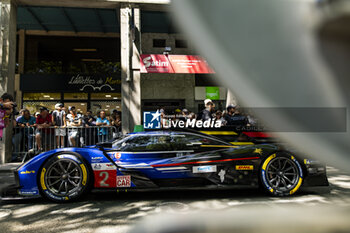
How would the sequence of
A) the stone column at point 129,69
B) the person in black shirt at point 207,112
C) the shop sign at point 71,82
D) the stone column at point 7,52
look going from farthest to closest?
the shop sign at point 71,82 < the stone column at point 129,69 < the stone column at point 7,52 < the person in black shirt at point 207,112

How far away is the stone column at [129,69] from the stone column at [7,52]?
3899 millimetres

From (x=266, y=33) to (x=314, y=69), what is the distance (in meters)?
0.09

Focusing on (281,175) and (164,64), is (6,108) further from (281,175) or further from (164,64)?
(281,175)

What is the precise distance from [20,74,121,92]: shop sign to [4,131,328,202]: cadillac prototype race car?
1047cm

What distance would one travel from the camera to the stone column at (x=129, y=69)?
984 centimetres

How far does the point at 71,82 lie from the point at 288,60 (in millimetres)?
14855

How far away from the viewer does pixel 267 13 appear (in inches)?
15.1

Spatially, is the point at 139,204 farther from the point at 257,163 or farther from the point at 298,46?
the point at 298,46

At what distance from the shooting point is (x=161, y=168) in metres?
4.01

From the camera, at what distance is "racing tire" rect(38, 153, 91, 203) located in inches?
157

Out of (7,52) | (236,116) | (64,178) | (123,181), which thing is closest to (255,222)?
(236,116)

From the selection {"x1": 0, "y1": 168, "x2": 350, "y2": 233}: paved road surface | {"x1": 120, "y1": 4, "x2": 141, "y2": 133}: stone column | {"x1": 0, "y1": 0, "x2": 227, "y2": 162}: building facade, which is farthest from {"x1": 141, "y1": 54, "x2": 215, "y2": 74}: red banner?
{"x1": 0, "y1": 168, "x2": 350, "y2": 233}: paved road surface

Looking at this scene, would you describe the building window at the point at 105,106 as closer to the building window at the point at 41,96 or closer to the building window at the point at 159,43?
the building window at the point at 41,96

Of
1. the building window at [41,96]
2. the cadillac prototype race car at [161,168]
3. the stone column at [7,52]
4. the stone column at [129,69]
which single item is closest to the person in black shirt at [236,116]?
the cadillac prototype race car at [161,168]
